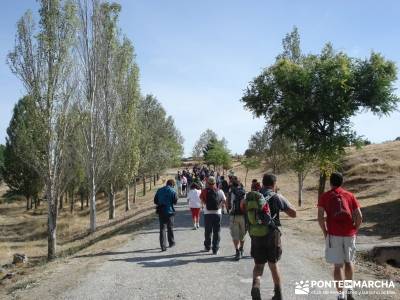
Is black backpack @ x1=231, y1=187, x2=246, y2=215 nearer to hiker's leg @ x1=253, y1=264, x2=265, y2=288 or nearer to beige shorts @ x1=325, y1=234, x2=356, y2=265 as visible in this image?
hiker's leg @ x1=253, y1=264, x2=265, y2=288

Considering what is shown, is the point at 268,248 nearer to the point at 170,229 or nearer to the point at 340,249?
the point at 340,249

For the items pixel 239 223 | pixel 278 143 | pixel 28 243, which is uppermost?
pixel 278 143

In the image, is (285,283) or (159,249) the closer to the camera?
(285,283)

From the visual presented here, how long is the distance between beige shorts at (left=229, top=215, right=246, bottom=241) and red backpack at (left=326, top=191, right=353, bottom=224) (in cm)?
439

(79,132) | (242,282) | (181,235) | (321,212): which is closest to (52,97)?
(79,132)

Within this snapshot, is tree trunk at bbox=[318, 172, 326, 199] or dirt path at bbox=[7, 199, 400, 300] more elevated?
tree trunk at bbox=[318, 172, 326, 199]

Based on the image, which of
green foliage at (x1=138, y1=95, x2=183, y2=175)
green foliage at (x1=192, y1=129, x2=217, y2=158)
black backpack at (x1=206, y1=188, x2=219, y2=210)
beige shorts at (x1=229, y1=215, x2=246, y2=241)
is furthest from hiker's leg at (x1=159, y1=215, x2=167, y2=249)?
green foliage at (x1=192, y1=129, x2=217, y2=158)

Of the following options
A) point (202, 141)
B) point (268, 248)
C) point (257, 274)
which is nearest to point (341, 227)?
point (268, 248)

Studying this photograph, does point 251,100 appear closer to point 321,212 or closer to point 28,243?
point 28,243

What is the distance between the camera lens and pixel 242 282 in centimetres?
913

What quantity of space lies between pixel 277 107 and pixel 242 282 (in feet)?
57.0

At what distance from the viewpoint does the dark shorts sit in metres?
7.41

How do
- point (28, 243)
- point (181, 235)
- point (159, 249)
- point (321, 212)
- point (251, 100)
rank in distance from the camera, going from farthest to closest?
point (28, 243)
point (251, 100)
point (181, 235)
point (159, 249)
point (321, 212)

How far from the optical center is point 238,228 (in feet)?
37.7
